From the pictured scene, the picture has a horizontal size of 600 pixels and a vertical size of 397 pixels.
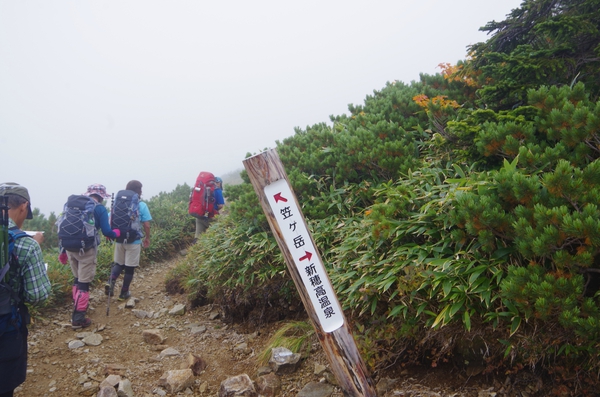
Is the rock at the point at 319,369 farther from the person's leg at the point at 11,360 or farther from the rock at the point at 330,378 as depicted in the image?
the person's leg at the point at 11,360

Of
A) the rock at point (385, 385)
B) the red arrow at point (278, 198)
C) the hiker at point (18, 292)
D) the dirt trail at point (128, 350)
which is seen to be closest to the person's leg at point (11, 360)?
the hiker at point (18, 292)

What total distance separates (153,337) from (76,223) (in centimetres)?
188

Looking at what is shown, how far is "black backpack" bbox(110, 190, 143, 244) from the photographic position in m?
6.48

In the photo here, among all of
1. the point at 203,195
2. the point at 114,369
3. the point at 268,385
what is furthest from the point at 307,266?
the point at 203,195

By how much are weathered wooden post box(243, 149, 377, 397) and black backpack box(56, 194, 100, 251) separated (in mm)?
3806

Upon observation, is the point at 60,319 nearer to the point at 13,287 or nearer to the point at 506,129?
the point at 13,287

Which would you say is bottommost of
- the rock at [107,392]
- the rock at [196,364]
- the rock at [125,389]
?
the rock at [196,364]

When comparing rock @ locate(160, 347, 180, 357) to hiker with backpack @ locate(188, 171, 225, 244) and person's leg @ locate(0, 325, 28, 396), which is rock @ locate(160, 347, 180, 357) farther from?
hiker with backpack @ locate(188, 171, 225, 244)

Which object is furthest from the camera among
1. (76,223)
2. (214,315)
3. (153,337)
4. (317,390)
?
(214,315)

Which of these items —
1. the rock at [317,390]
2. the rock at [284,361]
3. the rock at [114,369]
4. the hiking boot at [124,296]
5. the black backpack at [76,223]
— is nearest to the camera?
the rock at [317,390]

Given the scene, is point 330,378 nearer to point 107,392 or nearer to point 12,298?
point 107,392

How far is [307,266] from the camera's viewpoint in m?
2.81

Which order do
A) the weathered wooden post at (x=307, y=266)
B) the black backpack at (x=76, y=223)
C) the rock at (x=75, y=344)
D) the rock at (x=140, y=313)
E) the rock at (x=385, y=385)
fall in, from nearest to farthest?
the weathered wooden post at (x=307, y=266) → the rock at (x=385, y=385) → the rock at (x=75, y=344) → the black backpack at (x=76, y=223) → the rock at (x=140, y=313)

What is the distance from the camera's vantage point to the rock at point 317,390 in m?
3.48
